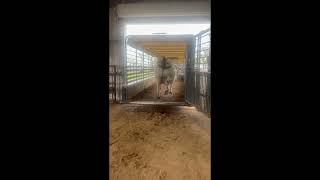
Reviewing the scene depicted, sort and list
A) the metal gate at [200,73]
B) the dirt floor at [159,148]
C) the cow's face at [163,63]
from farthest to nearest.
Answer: the cow's face at [163,63] → the metal gate at [200,73] → the dirt floor at [159,148]

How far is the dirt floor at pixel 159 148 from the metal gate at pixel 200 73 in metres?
0.76

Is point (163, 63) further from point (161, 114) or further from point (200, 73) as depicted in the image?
point (161, 114)

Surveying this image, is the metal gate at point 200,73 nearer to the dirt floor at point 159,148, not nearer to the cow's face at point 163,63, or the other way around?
the dirt floor at point 159,148

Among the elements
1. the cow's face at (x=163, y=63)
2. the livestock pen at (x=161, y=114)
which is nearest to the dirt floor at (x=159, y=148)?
the livestock pen at (x=161, y=114)

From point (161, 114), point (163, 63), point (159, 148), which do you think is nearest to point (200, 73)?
point (161, 114)

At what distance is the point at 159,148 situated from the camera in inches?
130

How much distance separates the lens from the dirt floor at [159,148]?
254 centimetres

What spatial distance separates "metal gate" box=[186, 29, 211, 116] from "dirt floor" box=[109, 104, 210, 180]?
2.50 feet

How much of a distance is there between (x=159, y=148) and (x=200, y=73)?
3.45 meters
